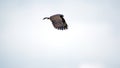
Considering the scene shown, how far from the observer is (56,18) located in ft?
108

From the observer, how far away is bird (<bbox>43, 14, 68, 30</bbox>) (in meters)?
32.5

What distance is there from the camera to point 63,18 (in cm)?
3259

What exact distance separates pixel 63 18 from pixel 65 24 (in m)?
0.81

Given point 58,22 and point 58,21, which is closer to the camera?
point 58,21

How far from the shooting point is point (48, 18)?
1340 inches

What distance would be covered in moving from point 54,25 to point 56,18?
1.32 metres

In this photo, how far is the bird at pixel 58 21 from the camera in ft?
107

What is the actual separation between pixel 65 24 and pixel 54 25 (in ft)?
5.03

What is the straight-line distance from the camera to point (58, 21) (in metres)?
33.2

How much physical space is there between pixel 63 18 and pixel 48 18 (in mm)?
2222

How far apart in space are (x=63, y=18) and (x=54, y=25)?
6.00ft

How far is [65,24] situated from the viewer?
33.0 meters

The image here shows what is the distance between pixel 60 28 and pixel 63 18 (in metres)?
1.41

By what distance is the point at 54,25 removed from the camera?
33.9m
